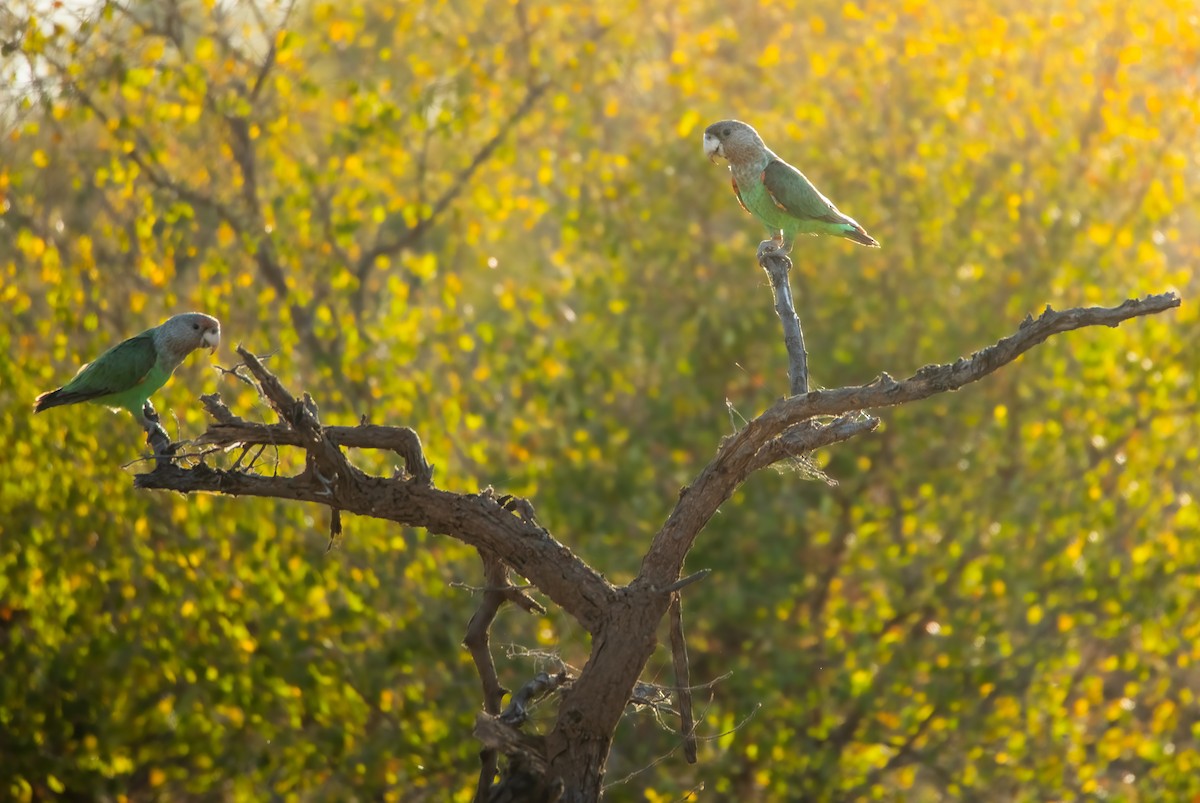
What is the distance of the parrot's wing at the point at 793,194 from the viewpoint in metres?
5.64

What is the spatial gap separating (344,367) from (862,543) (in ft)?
12.8

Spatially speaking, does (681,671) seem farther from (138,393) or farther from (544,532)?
(138,393)

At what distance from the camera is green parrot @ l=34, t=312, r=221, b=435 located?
608cm

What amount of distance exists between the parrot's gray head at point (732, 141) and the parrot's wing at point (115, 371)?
2.60 m

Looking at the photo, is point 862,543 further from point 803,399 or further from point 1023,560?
point 803,399

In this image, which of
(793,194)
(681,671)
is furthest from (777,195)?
(681,671)

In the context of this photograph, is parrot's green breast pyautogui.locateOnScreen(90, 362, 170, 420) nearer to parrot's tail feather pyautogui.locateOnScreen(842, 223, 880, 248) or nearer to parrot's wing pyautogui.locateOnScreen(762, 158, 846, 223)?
parrot's wing pyautogui.locateOnScreen(762, 158, 846, 223)

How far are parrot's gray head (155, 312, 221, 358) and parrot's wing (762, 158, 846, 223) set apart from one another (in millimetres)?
2592

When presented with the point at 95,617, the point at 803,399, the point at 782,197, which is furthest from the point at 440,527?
the point at 95,617

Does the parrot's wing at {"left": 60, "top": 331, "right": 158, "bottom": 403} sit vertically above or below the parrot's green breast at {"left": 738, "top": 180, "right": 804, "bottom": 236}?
below

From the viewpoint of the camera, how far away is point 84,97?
948 cm

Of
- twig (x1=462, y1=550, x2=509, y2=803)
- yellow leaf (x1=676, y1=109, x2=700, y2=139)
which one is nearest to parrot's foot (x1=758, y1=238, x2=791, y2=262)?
twig (x1=462, y1=550, x2=509, y2=803)

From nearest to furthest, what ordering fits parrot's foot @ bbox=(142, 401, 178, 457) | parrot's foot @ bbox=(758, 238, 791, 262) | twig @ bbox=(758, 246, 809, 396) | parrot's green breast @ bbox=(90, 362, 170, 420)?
parrot's foot @ bbox=(142, 401, 178, 457) < twig @ bbox=(758, 246, 809, 396) < parrot's foot @ bbox=(758, 238, 791, 262) < parrot's green breast @ bbox=(90, 362, 170, 420)

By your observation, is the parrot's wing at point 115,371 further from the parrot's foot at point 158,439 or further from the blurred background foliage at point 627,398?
the blurred background foliage at point 627,398
